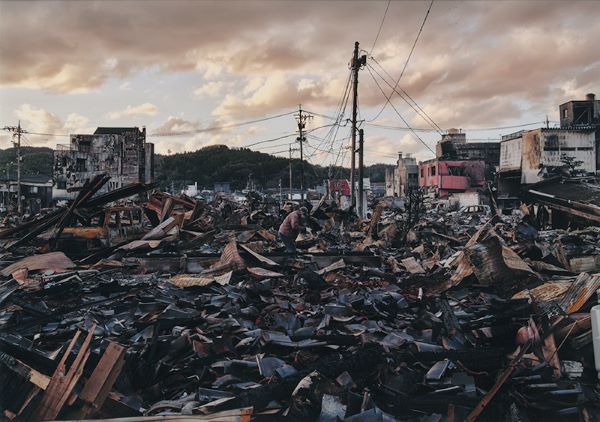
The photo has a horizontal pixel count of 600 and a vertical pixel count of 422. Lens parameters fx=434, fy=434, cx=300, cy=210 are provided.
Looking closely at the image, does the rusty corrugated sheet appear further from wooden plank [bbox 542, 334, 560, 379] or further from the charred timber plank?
the charred timber plank

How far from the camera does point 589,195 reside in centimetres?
1669

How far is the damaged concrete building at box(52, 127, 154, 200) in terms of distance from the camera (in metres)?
45.2

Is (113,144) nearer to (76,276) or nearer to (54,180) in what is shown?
(54,180)

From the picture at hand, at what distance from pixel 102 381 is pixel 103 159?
46576 mm

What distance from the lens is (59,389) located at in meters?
3.91

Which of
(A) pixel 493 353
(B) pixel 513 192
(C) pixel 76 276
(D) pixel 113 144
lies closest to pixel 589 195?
(B) pixel 513 192

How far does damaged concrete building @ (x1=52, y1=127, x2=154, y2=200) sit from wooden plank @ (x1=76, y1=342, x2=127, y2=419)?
4343 cm

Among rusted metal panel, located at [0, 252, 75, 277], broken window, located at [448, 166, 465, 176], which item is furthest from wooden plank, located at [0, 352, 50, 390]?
broken window, located at [448, 166, 465, 176]

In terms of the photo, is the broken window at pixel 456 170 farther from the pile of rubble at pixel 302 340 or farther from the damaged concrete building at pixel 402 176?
the pile of rubble at pixel 302 340

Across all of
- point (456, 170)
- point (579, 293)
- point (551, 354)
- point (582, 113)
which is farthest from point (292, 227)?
point (582, 113)

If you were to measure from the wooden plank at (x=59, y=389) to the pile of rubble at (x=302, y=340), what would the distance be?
1 cm

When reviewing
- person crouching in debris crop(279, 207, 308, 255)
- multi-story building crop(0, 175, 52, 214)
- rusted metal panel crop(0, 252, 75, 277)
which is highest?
multi-story building crop(0, 175, 52, 214)

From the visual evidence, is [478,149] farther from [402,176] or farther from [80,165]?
[80,165]

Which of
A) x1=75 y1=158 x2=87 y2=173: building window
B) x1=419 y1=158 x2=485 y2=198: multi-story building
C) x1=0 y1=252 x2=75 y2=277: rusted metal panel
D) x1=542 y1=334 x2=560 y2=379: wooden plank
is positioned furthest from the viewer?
x1=419 y1=158 x2=485 y2=198: multi-story building
